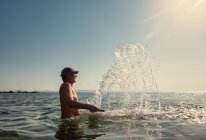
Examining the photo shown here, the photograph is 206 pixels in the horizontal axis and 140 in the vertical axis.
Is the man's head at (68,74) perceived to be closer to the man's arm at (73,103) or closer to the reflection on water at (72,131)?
the man's arm at (73,103)

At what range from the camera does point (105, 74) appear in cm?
1752

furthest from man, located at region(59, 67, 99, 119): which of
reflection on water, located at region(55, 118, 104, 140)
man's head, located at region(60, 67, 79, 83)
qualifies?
reflection on water, located at region(55, 118, 104, 140)

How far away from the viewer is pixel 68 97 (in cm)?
1017

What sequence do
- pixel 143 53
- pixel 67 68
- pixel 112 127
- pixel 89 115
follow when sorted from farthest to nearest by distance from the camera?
pixel 143 53 < pixel 89 115 < pixel 67 68 < pixel 112 127

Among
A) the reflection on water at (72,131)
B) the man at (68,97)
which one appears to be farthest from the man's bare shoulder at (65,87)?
the reflection on water at (72,131)

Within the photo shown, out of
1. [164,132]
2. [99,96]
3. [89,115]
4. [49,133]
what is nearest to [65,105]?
[49,133]

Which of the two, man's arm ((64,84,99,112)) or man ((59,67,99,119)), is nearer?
man's arm ((64,84,99,112))

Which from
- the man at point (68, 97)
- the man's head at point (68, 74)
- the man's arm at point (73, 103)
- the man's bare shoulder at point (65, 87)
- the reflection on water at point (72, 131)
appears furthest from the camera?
the man's head at point (68, 74)

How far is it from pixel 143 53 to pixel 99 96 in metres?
3.76

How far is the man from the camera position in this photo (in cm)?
978

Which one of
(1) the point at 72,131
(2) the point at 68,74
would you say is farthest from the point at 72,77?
(1) the point at 72,131

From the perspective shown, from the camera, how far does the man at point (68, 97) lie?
32.1ft

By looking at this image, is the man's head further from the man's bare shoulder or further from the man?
the man's bare shoulder

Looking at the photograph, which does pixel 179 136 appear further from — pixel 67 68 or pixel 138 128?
pixel 67 68
